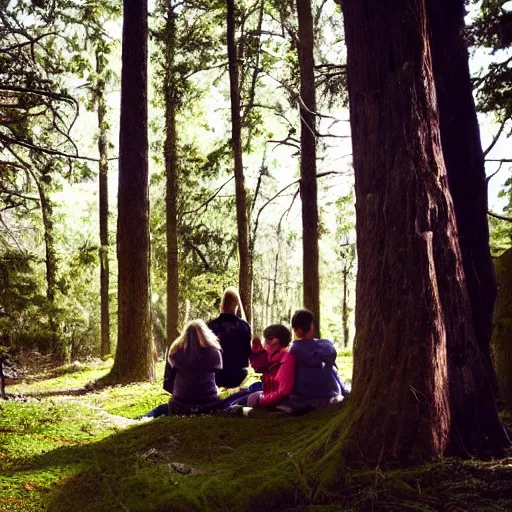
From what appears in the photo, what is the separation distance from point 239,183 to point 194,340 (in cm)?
770

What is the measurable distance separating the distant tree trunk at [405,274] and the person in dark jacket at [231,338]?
365 centimetres

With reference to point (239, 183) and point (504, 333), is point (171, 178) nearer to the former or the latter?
point (239, 183)

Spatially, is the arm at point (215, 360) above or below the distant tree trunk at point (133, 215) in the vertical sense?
below

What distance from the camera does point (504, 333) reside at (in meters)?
5.00

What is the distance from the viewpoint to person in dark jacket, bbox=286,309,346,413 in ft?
16.9

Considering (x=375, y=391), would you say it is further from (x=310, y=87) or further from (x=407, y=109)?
(x=310, y=87)

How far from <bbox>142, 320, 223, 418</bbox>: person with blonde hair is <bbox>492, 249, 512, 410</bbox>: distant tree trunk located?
288 centimetres

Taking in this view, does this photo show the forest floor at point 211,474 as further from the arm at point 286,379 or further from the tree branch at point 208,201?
the tree branch at point 208,201

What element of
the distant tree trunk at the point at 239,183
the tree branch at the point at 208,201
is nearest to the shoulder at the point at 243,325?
the distant tree trunk at the point at 239,183

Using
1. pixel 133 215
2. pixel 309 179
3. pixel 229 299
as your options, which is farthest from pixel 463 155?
pixel 309 179


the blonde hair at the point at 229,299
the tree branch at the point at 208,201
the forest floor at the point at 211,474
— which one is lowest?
the forest floor at the point at 211,474

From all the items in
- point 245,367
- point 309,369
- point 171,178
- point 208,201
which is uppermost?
point 171,178

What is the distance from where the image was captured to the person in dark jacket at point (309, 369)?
5145 mm

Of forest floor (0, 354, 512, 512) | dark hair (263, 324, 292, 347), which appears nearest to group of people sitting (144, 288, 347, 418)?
dark hair (263, 324, 292, 347)
